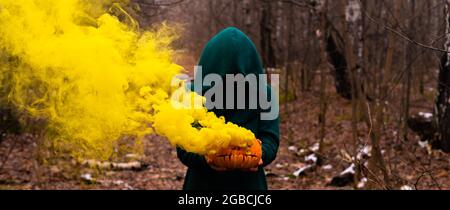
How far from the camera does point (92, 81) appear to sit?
224 cm

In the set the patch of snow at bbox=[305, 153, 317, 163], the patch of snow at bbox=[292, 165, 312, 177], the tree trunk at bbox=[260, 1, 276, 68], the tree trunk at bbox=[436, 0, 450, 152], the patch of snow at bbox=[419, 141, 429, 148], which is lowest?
the patch of snow at bbox=[292, 165, 312, 177]

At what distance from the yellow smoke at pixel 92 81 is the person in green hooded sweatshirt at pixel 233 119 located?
0.22 m

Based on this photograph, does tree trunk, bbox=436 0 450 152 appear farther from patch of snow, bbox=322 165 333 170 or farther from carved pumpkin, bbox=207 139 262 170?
carved pumpkin, bbox=207 139 262 170

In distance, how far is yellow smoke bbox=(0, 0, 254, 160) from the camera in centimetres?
220

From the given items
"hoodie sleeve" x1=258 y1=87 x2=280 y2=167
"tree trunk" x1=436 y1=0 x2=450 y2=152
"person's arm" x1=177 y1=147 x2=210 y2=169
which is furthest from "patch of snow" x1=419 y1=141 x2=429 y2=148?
"person's arm" x1=177 y1=147 x2=210 y2=169

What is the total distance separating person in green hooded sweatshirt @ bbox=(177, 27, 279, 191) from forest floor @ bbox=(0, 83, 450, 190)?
3.98 m

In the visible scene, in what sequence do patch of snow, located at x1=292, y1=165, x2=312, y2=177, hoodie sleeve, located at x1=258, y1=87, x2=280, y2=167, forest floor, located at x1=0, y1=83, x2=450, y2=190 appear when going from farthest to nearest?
patch of snow, located at x1=292, y1=165, x2=312, y2=177
forest floor, located at x1=0, y1=83, x2=450, y2=190
hoodie sleeve, located at x1=258, y1=87, x2=280, y2=167

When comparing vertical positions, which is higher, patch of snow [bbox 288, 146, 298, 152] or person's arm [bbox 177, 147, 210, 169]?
person's arm [bbox 177, 147, 210, 169]
